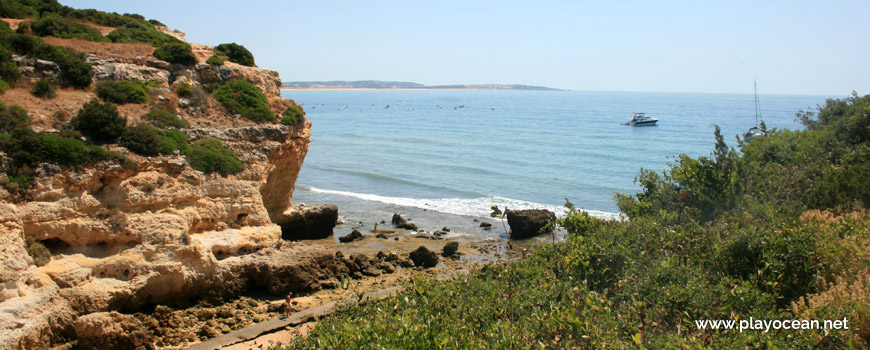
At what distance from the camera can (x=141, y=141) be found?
690 inches

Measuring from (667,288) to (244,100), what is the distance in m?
19.2

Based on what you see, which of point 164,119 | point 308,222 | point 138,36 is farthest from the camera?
point 308,222

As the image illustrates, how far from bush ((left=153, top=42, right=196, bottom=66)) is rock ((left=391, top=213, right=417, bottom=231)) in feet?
42.9

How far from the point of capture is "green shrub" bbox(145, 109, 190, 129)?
19.5 meters

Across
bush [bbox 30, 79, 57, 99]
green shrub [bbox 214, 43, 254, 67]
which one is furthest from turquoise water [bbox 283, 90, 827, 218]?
bush [bbox 30, 79, 57, 99]

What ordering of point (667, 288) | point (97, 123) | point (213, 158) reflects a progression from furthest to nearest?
point (213, 158) < point (97, 123) < point (667, 288)

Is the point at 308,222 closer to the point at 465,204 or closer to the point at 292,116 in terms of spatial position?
the point at 292,116

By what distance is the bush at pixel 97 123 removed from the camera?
17172 mm

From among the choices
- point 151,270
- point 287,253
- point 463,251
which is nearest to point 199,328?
point 151,270

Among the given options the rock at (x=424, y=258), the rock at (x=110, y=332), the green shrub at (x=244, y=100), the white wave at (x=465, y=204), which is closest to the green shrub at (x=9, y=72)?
the green shrub at (x=244, y=100)

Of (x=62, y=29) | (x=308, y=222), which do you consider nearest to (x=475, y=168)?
(x=308, y=222)

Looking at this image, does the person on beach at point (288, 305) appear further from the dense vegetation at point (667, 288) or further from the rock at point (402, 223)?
the rock at point (402, 223)

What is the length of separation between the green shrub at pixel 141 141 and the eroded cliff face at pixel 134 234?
1.23 feet

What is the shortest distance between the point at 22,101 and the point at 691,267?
2059 centimetres
